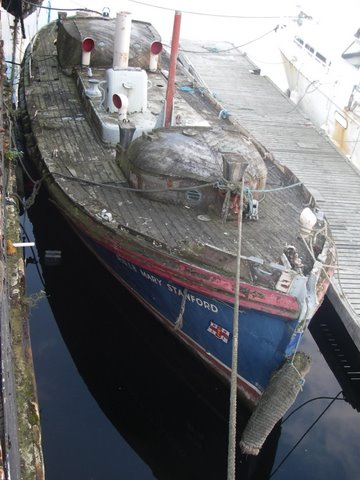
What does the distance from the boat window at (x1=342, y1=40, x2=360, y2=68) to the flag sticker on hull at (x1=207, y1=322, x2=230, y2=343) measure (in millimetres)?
16853

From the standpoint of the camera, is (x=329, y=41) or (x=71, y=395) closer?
(x=71, y=395)

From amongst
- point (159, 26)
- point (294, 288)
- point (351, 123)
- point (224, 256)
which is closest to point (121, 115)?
point (224, 256)

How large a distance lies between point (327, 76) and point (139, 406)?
18.1 meters

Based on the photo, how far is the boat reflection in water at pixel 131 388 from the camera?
938 centimetres

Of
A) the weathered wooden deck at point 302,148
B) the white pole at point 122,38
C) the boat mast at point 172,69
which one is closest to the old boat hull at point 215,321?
the weathered wooden deck at point 302,148

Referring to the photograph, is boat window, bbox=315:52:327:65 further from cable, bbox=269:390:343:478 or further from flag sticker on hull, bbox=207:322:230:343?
flag sticker on hull, bbox=207:322:230:343

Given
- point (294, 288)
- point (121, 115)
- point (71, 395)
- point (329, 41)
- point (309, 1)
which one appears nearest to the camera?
point (294, 288)

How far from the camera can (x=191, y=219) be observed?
35.1 feet

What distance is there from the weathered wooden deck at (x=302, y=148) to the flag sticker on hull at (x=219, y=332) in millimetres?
2665

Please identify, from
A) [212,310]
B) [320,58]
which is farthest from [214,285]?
[320,58]

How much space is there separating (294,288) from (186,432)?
3450 millimetres

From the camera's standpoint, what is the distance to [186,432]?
995 centimetres

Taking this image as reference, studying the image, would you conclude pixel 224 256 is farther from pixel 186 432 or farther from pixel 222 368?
pixel 186 432

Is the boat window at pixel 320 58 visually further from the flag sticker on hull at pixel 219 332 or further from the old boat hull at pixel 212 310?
the flag sticker on hull at pixel 219 332
